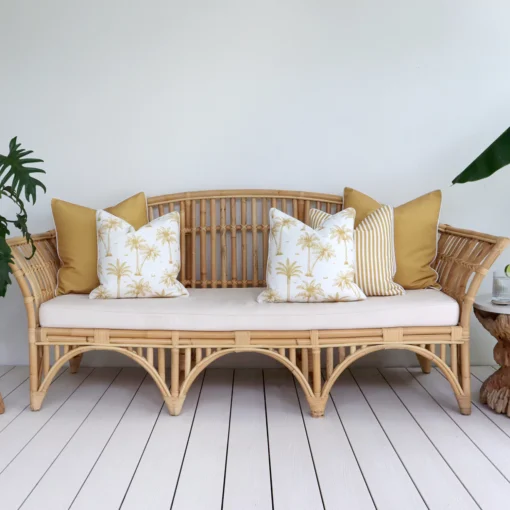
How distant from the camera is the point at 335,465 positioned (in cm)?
184

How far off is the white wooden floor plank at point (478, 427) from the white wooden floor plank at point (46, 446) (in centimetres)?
136

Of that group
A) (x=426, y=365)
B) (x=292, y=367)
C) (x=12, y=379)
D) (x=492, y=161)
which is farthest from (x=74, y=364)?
(x=492, y=161)

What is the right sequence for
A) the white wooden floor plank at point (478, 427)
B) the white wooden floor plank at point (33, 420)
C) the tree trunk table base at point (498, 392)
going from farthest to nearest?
the tree trunk table base at point (498, 392), the white wooden floor plank at point (33, 420), the white wooden floor plank at point (478, 427)

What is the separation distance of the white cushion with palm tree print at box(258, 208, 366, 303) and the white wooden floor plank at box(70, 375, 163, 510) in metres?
0.64

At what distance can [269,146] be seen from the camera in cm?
293

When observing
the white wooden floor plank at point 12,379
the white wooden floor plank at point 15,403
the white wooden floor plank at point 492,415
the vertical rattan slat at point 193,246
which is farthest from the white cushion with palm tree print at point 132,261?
the white wooden floor plank at point 492,415

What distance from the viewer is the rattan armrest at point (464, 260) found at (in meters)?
2.20

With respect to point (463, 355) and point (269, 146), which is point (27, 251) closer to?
point (269, 146)

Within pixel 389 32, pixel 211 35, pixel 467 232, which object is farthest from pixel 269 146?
pixel 467 232

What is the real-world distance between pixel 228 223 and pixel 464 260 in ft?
3.74

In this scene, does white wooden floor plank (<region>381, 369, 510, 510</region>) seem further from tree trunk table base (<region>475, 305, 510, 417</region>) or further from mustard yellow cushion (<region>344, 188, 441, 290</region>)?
mustard yellow cushion (<region>344, 188, 441, 290</region>)

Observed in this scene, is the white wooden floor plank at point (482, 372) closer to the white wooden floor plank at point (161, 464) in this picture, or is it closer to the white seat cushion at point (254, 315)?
the white seat cushion at point (254, 315)

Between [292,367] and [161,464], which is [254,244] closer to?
[292,367]

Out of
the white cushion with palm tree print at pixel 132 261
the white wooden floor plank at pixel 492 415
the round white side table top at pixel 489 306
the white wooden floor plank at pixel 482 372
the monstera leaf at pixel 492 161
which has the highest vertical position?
the monstera leaf at pixel 492 161
